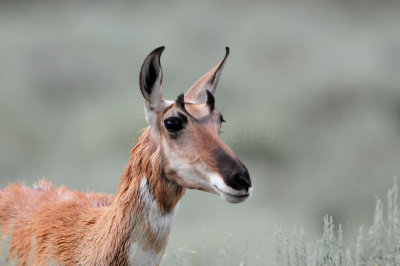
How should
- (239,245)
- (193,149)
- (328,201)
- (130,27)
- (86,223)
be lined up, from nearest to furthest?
1. (193,149)
2. (86,223)
3. (239,245)
4. (328,201)
5. (130,27)

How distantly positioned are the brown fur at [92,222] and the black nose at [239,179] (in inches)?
24.2

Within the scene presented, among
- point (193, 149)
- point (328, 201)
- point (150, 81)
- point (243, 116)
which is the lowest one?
point (193, 149)

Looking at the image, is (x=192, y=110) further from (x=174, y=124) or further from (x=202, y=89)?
(x=202, y=89)

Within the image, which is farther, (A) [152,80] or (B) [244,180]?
(A) [152,80]

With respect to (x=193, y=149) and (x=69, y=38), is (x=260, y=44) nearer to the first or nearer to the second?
(x=69, y=38)

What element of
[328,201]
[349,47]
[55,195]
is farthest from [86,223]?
[349,47]

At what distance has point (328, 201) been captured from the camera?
489 inches

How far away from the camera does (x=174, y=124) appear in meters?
4.77

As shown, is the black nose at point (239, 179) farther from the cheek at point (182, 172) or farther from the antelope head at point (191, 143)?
the cheek at point (182, 172)

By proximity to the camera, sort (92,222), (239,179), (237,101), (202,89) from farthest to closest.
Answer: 1. (237,101)
2. (202,89)
3. (92,222)
4. (239,179)

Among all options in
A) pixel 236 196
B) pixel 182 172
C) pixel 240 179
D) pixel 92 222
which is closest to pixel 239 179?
pixel 240 179

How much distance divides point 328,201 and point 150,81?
27.1 feet

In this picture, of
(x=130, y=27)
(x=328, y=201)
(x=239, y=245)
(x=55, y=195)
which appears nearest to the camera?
(x=55, y=195)

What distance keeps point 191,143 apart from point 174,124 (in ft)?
0.67
